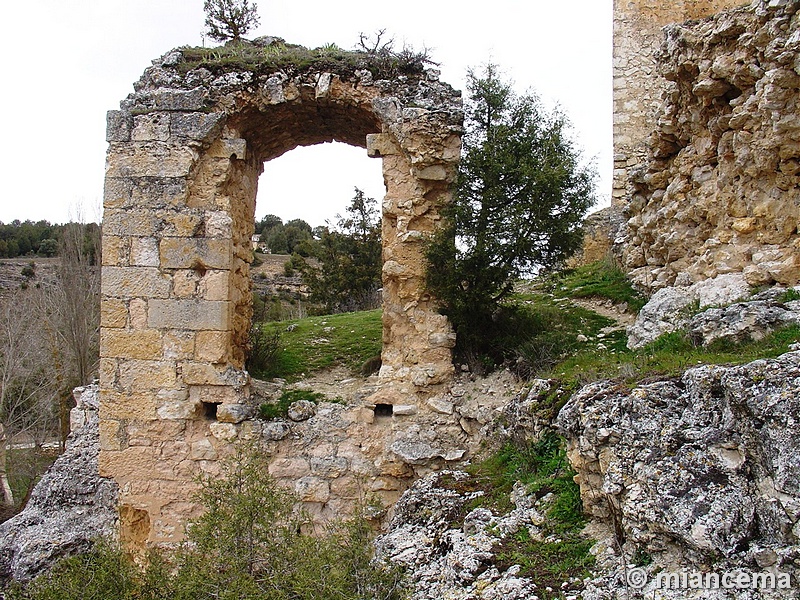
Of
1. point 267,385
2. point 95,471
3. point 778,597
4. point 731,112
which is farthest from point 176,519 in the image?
point 731,112

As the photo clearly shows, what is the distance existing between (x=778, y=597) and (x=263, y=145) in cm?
644

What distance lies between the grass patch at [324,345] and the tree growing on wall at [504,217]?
211 cm

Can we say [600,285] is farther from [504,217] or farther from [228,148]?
[228,148]

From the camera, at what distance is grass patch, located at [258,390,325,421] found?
6.26m

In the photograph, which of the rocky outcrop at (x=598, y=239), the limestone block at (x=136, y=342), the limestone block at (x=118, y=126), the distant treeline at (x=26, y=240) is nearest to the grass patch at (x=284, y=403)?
the limestone block at (x=136, y=342)

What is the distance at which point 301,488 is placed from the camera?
600 cm

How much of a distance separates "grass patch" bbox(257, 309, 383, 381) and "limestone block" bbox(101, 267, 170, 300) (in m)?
1.68

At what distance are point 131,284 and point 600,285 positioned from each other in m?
5.70

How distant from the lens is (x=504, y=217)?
19.6 feet

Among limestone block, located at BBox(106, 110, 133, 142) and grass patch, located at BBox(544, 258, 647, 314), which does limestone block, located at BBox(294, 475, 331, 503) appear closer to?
grass patch, located at BBox(544, 258, 647, 314)

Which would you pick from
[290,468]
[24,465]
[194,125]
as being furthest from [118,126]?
[24,465]

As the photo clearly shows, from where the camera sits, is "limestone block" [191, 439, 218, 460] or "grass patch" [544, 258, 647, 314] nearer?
"limestone block" [191, 439, 218, 460]

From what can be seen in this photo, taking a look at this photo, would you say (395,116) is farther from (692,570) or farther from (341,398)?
(692,570)

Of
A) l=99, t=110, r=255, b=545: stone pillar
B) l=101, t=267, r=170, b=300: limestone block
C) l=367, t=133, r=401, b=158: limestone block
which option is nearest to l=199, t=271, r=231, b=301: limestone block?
l=99, t=110, r=255, b=545: stone pillar
